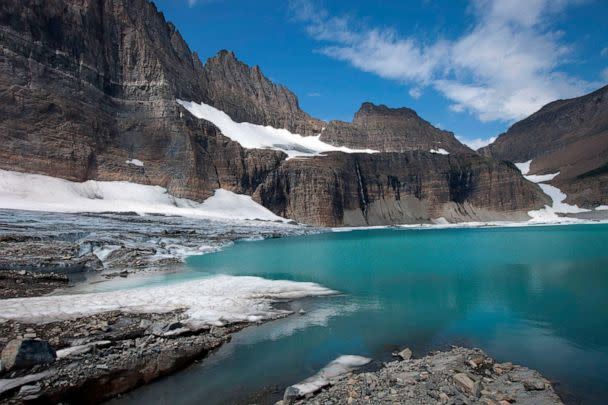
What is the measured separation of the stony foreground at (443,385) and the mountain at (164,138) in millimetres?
97096

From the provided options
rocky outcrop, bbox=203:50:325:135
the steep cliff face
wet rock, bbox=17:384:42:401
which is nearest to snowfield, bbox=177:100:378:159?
rocky outcrop, bbox=203:50:325:135

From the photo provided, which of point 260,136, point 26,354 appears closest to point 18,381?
point 26,354

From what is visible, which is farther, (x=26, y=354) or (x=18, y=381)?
(x=26, y=354)

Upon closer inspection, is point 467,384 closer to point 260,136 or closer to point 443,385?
point 443,385

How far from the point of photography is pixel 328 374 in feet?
27.8

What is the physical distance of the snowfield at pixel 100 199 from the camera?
76375 millimetres

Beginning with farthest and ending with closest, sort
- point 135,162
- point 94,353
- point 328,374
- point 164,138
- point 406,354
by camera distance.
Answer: point 164,138, point 135,162, point 406,354, point 94,353, point 328,374

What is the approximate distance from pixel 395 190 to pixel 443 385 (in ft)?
496

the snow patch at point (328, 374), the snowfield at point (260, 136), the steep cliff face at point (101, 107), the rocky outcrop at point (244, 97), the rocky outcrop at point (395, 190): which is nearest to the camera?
the snow patch at point (328, 374)

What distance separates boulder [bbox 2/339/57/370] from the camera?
741 cm

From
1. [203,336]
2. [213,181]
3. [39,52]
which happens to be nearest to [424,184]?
[213,181]

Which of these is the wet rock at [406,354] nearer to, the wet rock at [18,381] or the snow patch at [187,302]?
the snow patch at [187,302]

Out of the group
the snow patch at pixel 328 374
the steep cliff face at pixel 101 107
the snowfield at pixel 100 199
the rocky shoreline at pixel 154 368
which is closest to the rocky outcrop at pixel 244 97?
the steep cliff face at pixel 101 107

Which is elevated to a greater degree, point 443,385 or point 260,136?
point 260,136
